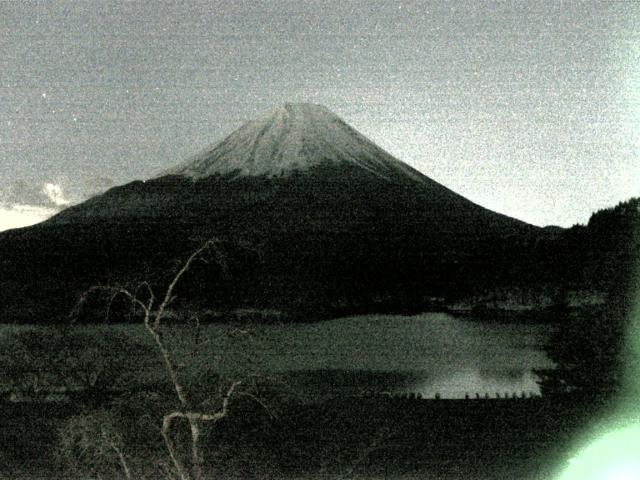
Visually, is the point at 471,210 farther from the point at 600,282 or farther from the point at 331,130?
the point at 600,282

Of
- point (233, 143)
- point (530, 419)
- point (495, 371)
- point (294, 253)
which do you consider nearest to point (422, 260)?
point (294, 253)

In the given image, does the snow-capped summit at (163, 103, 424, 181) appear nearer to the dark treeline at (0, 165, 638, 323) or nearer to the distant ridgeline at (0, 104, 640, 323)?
the distant ridgeline at (0, 104, 640, 323)

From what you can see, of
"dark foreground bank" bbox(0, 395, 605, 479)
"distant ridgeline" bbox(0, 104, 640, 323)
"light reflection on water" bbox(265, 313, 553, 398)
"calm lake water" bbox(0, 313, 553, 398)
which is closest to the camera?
"dark foreground bank" bbox(0, 395, 605, 479)

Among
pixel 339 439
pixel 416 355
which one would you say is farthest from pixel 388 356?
pixel 339 439

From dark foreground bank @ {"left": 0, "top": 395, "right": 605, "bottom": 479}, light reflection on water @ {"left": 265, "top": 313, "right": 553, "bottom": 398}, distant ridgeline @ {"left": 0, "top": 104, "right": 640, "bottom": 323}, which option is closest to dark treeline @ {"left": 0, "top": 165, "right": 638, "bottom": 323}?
distant ridgeline @ {"left": 0, "top": 104, "right": 640, "bottom": 323}

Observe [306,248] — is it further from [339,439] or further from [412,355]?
[339,439]

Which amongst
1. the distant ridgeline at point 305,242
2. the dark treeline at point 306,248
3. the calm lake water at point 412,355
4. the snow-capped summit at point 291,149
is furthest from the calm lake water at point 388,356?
the snow-capped summit at point 291,149
